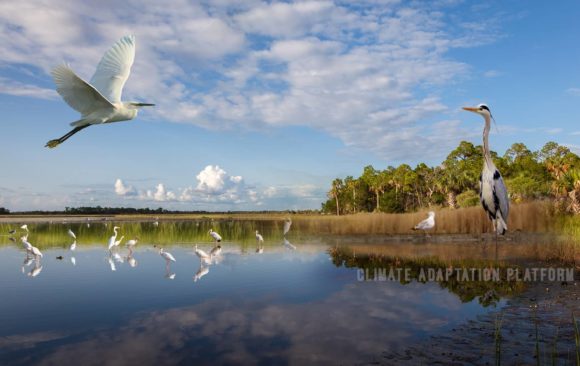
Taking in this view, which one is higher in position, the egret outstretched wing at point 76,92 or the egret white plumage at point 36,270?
the egret outstretched wing at point 76,92

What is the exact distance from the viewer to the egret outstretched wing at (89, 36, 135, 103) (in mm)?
6274

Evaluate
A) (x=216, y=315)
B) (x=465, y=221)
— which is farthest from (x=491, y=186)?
(x=465, y=221)

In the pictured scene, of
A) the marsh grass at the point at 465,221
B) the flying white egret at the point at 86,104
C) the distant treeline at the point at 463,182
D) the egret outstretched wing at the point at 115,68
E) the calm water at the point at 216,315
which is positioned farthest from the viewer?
the distant treeline at the point at 463,182

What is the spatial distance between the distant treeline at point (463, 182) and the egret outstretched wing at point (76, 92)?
3045 centimetres

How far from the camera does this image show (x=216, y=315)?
26.6 ft

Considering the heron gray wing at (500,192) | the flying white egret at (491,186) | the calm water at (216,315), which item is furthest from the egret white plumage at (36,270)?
the heron gray wing at (500,192)

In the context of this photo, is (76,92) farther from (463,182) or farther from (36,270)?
(463,182)

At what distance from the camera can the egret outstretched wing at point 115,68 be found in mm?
6274

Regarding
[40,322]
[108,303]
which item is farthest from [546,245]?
[40,322]

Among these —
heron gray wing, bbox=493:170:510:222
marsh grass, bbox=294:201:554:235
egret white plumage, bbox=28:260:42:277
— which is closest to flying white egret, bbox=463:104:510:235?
heron gray wing, bbox=493:170:510:222

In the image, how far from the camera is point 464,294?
30.0ft

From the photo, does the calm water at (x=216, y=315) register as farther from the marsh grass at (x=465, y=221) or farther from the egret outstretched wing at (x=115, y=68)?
the marsh grass at (x=465, y=221)

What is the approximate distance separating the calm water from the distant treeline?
965 inches

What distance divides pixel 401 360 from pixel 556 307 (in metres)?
3.82
